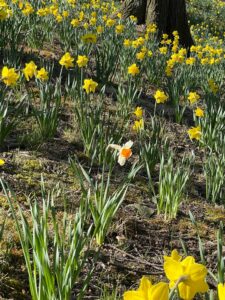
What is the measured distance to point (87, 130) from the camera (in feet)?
10.3

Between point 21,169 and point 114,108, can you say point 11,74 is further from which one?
point 114,108

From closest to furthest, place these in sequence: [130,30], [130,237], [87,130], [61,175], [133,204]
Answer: [130,237] → [133,204] → [61,175] → [87,130] → [130,30]

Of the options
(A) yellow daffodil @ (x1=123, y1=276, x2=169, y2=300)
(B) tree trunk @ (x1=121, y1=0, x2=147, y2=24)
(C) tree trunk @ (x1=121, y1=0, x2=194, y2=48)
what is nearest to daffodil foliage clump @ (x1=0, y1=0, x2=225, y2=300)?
(A) yellow daffodil @ (x1=123, y1=276, x2=169, y2=300)

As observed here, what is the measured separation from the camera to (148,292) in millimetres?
912

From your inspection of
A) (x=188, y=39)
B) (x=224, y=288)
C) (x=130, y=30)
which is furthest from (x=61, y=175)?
(x=188, y=39)

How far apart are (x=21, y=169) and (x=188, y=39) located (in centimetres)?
649

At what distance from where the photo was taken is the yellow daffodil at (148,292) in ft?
2.97

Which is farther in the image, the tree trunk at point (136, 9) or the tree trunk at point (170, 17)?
the tree trunk at point (136, 9)

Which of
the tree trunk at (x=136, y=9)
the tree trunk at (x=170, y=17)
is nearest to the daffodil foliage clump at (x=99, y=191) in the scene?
the tree trunk at (x=170, y=17)

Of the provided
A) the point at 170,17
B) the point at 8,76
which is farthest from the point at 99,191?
the point at 170,17

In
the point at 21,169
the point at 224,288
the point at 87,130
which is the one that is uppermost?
the point at 224,288

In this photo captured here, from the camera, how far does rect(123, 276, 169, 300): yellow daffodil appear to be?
90 cm

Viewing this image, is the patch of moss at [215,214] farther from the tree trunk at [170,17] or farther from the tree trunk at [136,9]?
the tree trunk at [136,9]

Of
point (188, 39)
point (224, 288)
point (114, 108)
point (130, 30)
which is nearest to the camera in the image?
point (224, 288)
